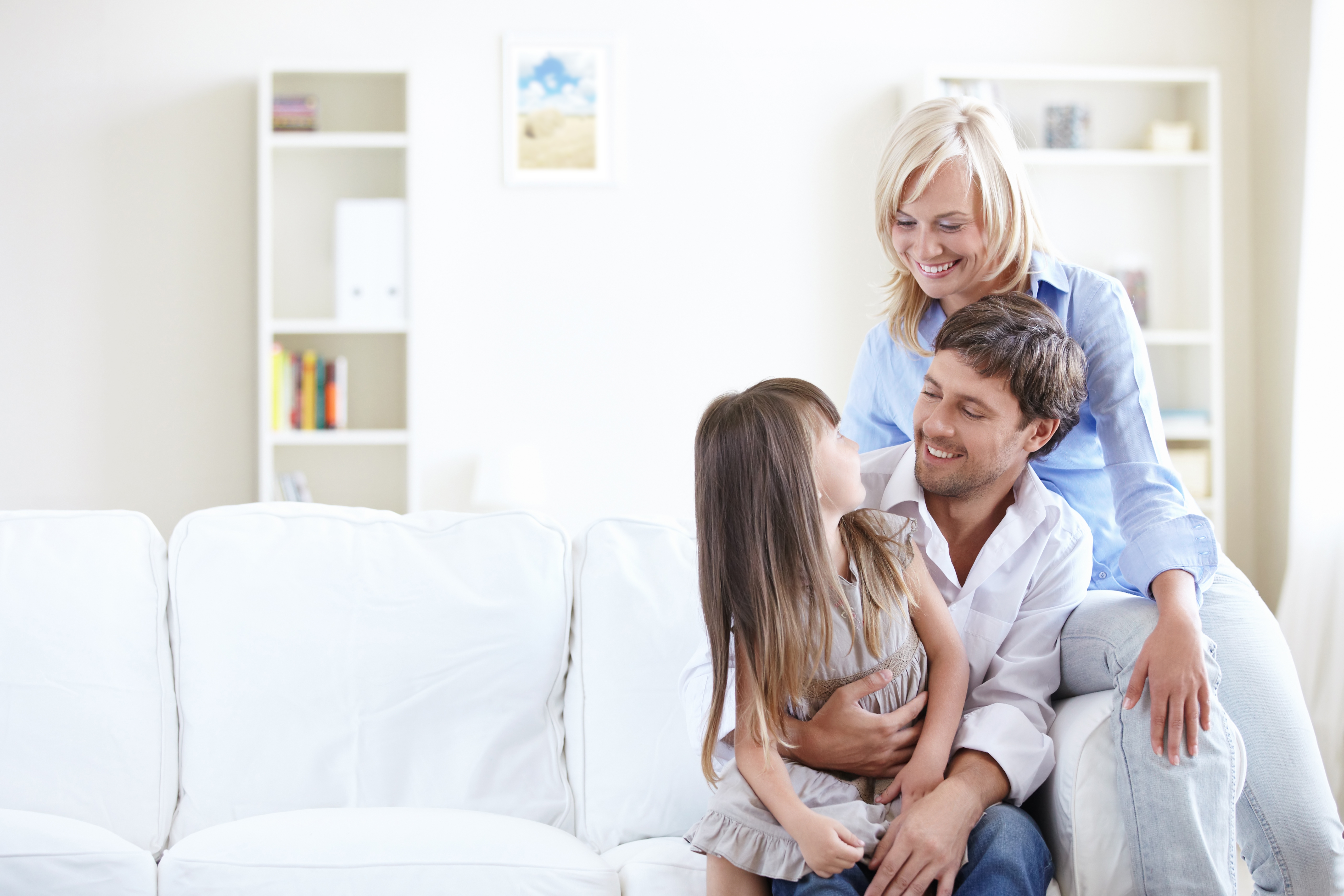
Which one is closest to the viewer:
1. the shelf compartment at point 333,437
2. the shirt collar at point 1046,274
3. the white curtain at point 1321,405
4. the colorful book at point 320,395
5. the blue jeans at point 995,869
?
the blue jeans at point 995,869

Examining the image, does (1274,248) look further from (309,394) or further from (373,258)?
(309,394)

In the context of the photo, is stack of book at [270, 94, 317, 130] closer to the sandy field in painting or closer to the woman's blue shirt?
the sandy field in painting

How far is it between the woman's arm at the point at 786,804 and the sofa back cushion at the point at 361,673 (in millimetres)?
474

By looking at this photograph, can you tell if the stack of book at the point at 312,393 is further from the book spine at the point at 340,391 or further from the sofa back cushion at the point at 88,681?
the sofa back cushion at the point at 88,681

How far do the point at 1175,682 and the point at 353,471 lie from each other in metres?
2.89

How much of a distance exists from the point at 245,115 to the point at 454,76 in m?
0.73

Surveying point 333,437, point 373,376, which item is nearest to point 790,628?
point 333,437

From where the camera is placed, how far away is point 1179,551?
1.24m

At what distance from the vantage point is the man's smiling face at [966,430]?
4.22ft

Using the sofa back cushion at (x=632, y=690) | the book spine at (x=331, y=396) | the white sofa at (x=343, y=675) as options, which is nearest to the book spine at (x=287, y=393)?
the book spine at (x=331, y=396)

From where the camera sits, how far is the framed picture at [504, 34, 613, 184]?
3.40m

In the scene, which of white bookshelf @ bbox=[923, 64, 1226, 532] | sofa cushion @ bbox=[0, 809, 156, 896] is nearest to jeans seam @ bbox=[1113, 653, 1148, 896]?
sofa cushion @ bbox=[0, 809, 156, 896]

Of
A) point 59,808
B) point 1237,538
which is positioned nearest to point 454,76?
point 59,808

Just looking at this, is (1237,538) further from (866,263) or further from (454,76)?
(454,76)
